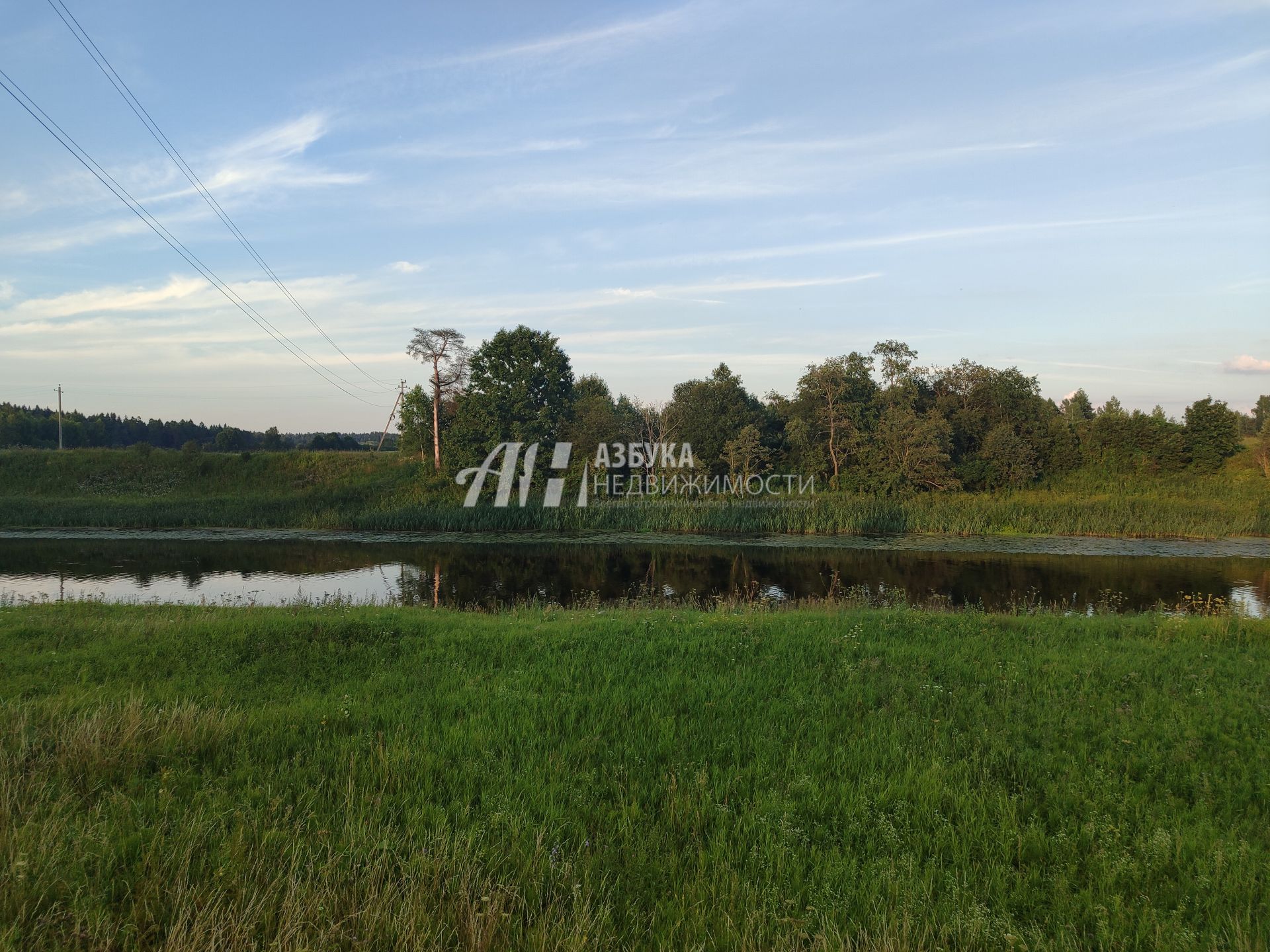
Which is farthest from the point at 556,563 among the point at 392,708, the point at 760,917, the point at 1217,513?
the point at 1217,513

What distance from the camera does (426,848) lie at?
12.0 ft

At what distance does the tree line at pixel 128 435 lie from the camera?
50469 mm

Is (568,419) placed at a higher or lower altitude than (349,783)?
higher

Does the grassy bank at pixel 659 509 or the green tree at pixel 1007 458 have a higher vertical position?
the green tree at pixel 1007 458

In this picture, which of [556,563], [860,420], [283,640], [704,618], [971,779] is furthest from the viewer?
[860,420]

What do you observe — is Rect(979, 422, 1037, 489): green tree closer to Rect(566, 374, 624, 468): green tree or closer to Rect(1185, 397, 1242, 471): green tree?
Rect(1185, 397, 1242, 471): green tree

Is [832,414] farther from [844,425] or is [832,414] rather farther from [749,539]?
[749,539]

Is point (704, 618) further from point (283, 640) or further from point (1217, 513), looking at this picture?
point (1217, 513)

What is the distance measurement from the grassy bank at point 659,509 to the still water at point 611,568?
1618 mm

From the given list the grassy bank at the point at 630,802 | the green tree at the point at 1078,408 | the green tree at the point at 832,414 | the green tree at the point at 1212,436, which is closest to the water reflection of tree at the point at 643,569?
the grassy bank at the point at 630,802

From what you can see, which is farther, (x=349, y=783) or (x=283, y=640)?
(x=283, y=640)

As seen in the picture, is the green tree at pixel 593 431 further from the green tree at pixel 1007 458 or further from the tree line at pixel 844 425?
the green tree at pixel 1007 458

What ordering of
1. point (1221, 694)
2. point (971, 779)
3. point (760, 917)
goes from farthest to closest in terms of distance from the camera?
point (1221, 694) → point (971, 779) → point (760, 917)

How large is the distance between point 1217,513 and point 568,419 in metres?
31.0
